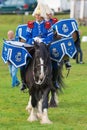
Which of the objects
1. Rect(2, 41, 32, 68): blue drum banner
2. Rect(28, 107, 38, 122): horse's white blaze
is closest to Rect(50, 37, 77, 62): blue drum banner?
Rect(2, 41, 32, 68): blue drum banner

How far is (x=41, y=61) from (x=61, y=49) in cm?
91

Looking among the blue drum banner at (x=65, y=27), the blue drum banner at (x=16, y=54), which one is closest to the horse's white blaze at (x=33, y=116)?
the blue drum banner at (x=16, y=54)

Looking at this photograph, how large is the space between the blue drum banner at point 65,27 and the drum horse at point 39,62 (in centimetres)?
78

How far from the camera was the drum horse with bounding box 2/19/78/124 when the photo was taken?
35.6 ft

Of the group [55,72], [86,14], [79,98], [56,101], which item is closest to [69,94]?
[79,98]

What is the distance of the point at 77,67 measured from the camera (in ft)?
78.8

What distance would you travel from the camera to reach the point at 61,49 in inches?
456

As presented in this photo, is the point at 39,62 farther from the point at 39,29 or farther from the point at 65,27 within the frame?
the point at 65,27

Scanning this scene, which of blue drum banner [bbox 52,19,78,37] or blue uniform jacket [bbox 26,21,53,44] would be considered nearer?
blue uniform jacket [bbox 26,21,53,44]

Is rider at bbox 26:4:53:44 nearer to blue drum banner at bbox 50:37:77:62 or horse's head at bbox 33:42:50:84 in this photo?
blue drum banner at bbox 50:37:77:62

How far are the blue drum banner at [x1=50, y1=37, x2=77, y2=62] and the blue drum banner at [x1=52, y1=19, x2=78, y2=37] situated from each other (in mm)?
1087

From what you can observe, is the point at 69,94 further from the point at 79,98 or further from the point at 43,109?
the point at 43,109

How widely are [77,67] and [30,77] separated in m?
12.8

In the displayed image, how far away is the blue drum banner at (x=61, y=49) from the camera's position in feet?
37.9
